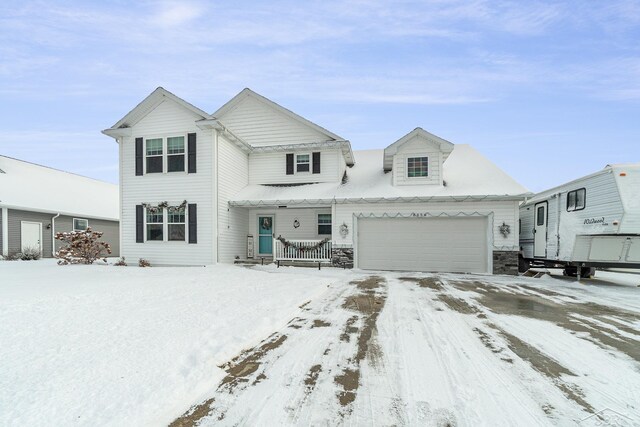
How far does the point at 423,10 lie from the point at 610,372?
11.1 meters

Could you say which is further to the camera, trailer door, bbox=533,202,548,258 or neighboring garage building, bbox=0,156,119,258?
neighboring garage building, bbox=0,156,119,258

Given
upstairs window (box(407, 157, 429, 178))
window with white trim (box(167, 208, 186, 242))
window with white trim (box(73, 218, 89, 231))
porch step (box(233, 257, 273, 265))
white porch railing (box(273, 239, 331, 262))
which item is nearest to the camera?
window with white trim (box(167, 208, 186, 242))

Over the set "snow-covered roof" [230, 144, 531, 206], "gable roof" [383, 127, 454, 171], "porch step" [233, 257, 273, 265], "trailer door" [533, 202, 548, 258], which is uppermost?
"gable roof" [383, 127, 454, 171]

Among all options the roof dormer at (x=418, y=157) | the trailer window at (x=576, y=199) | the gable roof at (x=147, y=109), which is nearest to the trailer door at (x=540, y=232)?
the trailer window at (x=576, y=199)

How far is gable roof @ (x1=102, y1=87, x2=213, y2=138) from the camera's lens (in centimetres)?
1244

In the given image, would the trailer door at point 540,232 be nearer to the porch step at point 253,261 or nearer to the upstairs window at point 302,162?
the upstairs window at point 302,162

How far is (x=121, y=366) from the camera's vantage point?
9.27 feet

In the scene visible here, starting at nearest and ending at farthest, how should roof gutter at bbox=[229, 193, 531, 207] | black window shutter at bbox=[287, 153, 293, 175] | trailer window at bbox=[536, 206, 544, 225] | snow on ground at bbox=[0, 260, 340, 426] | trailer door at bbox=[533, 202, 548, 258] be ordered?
1. snow on ground at bbox=[0, 260, 340, 426]
2. trailer door at bbox=[533, 202, 548, 258]
3. trailer window at bbox=[536, 206, 544, 225]
4. roof gutter at bbox=[229, 193, 531, 207]
5. black window shutter at bbox=[287, 153, 293, 175]

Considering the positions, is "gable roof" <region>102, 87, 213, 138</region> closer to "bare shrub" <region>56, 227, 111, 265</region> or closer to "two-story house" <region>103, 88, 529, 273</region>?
"two-story house" <region>103, 88, 529, 273</region>

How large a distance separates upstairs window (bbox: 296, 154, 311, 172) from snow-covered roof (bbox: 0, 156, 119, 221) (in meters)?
15.1

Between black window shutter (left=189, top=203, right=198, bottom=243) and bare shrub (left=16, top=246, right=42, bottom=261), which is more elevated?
black window shutter (left=189, top=203, right=198, bottom=243)

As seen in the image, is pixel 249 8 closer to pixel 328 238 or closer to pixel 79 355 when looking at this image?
pixel 328 238

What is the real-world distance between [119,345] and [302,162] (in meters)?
12.1

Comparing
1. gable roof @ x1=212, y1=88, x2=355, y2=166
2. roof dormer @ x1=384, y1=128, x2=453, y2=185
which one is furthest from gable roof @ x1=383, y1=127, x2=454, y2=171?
gable roof @ x1=212, y1=88, x2=355, y2=166
